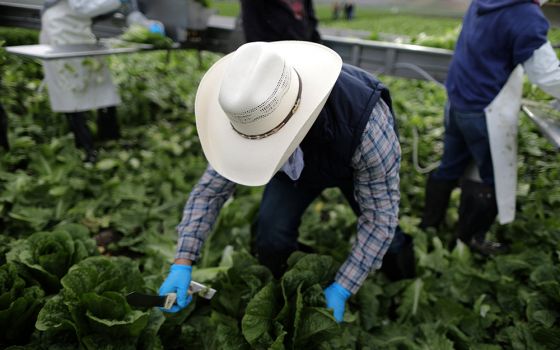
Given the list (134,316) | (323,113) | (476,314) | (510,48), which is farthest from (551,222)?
(134,316)

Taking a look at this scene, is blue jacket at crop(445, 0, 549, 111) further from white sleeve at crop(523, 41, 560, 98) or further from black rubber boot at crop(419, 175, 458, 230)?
black rubber boot at crop(419, 175, 458, 230)

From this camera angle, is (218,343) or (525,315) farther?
(525,315)

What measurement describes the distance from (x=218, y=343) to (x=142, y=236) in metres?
1.25

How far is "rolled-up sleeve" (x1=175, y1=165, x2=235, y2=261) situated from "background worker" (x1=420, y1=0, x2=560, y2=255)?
1.57m

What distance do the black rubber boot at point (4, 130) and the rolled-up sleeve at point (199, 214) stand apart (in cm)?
254

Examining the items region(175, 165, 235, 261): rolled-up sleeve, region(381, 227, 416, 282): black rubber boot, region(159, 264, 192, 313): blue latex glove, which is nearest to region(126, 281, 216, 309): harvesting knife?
region(159, 264, 192, 313): blue latex glove

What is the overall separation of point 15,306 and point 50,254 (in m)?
0.34

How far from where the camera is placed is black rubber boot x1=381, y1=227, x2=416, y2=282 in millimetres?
2379

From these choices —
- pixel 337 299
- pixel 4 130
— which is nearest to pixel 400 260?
pixel 337 299

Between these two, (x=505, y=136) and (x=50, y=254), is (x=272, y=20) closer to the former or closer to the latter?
(x=505, y=136)

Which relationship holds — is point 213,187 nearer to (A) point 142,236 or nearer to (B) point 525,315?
(A) point 142,236

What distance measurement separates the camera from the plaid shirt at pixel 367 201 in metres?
1.67

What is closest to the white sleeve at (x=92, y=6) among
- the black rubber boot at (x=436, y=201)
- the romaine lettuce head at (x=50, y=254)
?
the romaine lettuce head at (x=50, y=254)

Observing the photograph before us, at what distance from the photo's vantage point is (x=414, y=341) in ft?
7.29
